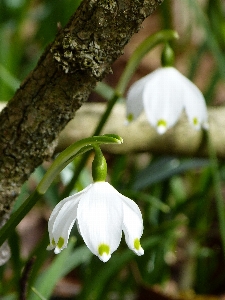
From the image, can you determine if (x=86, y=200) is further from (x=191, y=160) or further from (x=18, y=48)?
(x=18, y=48)

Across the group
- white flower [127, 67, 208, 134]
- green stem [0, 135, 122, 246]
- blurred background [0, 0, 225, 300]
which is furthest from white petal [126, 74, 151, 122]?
green stem [0, 135, 122, 246]

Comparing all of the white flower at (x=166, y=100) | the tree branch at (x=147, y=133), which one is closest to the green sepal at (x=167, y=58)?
the white flower at (x=166, y=100)

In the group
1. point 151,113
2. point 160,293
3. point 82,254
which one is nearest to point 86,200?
point 151,113

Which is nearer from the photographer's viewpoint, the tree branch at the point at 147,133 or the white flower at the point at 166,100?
the white flower at the point at 166,100

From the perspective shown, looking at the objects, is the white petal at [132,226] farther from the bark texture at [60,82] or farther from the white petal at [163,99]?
the white petal at [163,99]

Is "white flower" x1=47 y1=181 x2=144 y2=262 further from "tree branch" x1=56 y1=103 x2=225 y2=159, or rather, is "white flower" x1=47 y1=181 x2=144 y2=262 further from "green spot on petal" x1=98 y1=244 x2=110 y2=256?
"tree branch" x1=56 y1=103 x2=225 y2=159

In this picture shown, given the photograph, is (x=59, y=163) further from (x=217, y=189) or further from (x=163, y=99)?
(x=217, y=189)
